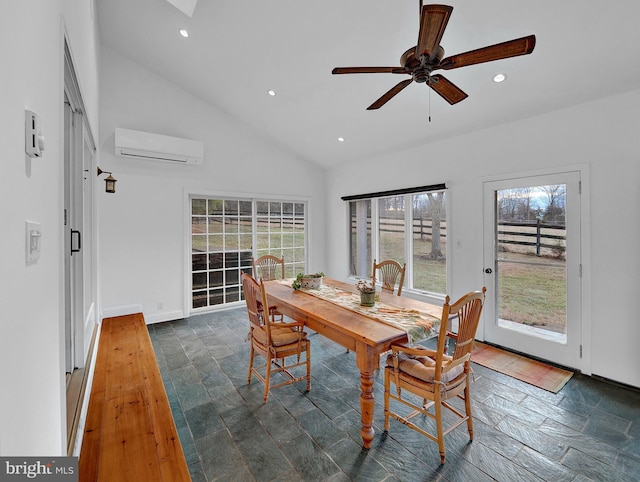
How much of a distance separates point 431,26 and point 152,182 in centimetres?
415

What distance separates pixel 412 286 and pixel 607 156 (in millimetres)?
2652

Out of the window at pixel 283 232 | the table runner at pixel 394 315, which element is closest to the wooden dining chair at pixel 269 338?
the table runner at pixel 394 315

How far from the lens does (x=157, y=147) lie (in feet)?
→ 14.2

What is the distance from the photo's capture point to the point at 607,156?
281 centimetres

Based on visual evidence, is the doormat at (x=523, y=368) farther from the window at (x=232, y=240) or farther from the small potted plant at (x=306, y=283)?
the window at (x=232, y=240)

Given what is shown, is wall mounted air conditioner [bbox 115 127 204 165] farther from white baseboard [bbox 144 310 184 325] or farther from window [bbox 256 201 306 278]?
white baseboard [bbox 144 310 184 325]

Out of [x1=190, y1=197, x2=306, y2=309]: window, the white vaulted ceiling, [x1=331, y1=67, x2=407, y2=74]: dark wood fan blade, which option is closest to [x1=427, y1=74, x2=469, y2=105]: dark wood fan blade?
[x1=331, y1=67, x2=407, y2=74]: dark wood fan blade

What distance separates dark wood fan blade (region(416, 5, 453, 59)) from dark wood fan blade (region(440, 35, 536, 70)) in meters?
0.14

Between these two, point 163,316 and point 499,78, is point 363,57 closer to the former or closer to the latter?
point 499,78

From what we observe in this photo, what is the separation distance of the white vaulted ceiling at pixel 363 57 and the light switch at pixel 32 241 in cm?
273

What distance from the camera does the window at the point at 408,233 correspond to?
429cm

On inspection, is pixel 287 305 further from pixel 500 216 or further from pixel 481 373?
pixel 500 216

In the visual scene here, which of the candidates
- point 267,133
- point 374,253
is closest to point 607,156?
point 374,253

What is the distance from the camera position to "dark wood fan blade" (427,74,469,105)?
2.04 metres
